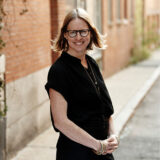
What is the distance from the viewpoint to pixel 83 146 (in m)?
2.71

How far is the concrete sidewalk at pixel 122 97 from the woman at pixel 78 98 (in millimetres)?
3044

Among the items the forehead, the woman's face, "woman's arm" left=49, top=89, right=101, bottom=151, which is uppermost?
the forehead

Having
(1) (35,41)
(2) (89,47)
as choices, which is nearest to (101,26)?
(1) (35,41)

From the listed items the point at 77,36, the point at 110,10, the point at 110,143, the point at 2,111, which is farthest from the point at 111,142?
the point at 110,10

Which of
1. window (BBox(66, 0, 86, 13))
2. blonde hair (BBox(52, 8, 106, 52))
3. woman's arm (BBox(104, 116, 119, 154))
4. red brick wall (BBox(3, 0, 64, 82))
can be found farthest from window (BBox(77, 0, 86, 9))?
woman's arm (BBox(104, 116, 119, 154))

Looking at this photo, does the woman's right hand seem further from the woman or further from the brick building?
the brick building

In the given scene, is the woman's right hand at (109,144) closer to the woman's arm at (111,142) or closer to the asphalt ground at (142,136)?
the woman's arm at (111,142)

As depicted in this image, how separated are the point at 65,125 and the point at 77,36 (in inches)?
21.7

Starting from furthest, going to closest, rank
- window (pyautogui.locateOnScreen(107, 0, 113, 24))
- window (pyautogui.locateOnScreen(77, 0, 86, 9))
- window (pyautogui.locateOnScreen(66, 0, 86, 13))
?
window (pyautogui.locateOnScreen(107, 0, 113, 24)) → window (pyautogui.locateOnScreen(77, 0, 86, 9)) → window (pyautogui.locateOnScreen(66, 0, 86, 13))

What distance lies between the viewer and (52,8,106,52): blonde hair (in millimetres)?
2684

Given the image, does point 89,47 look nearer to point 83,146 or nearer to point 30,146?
point 83,146

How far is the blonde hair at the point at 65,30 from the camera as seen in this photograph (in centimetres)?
268

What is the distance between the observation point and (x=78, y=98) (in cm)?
263

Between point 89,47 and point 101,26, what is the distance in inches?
426
